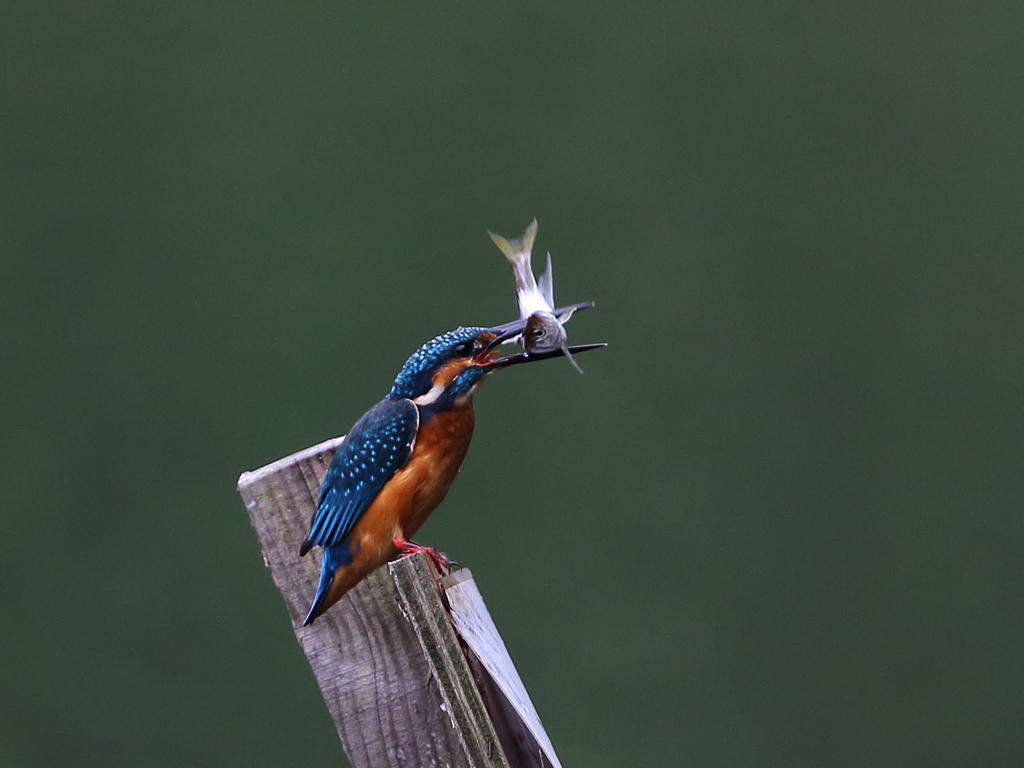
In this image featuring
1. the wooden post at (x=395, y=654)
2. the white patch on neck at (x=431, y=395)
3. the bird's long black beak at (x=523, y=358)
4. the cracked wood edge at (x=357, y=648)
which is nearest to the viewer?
the wooden post at (x=395, y=654)

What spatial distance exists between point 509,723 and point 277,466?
0.37 m

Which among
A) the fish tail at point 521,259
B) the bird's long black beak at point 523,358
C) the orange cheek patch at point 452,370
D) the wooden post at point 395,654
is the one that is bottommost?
the wooden post at point 395,654

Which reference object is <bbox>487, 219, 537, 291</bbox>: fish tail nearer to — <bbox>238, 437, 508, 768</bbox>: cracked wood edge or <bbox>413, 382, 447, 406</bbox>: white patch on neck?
<bbox>413, 382, 447, 406</bbox>: white patch on neck

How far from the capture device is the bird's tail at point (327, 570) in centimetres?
117

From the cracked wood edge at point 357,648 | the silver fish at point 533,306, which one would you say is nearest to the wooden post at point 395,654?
the cracked wood edge at point 357,648

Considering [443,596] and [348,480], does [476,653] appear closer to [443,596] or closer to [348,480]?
[443,596]

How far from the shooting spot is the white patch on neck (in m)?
1.36

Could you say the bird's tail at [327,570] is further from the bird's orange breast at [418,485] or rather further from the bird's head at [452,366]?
the bird's head at [452,366]

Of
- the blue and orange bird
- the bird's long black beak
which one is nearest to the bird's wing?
the blue and orange bird

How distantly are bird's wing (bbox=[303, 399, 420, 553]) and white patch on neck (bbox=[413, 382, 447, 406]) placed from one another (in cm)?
1

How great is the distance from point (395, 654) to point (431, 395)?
0.32m

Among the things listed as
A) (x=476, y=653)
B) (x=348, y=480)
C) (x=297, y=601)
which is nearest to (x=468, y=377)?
(x=348, y=480)

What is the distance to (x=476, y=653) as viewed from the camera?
1.00 meters

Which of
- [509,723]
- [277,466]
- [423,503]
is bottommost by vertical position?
[509,723]
